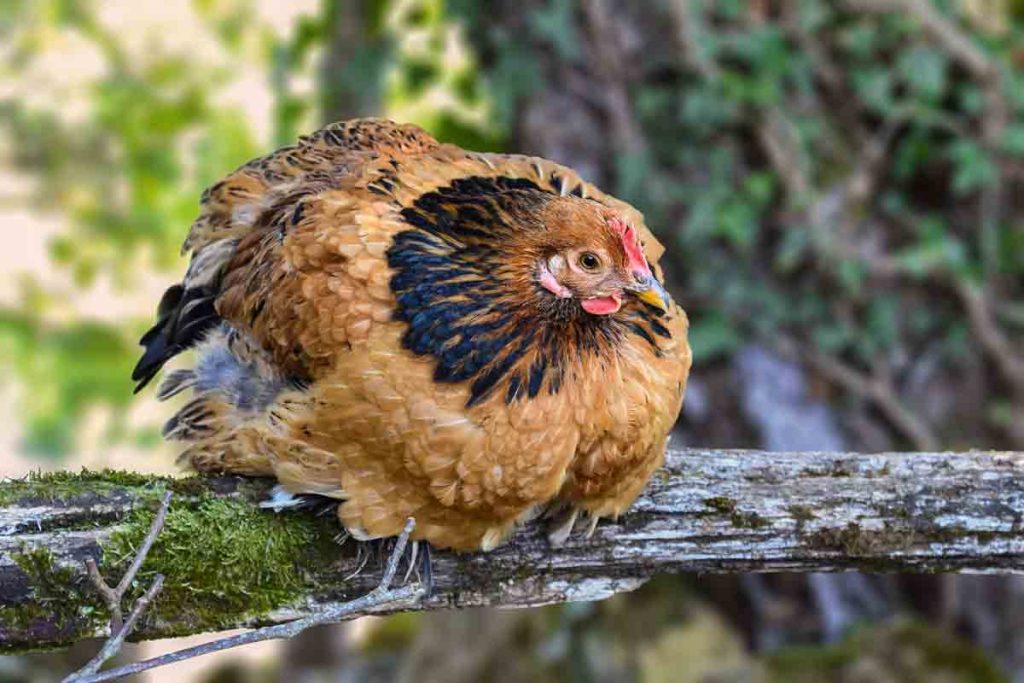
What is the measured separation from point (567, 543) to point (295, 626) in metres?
0.91

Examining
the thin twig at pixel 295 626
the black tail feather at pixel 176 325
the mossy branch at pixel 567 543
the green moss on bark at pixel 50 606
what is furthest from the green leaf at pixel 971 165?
the green moss on bark at pixel 50 606

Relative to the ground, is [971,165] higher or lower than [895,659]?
higher

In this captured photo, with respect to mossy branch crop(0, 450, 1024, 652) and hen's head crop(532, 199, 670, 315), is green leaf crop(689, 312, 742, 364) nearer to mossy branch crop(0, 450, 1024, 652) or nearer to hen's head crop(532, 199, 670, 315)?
mossy branch crop(0, 450, 1024, 652)

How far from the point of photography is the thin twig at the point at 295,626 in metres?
2.37

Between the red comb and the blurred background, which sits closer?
the red comb

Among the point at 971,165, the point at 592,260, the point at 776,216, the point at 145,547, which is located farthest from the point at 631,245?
the point at 971,165

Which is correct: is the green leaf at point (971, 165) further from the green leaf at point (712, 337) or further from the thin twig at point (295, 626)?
the thin twig at point (295, 626)

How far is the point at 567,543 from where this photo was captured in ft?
10.3

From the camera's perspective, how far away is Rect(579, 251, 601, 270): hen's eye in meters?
2.82

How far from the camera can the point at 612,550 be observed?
10.3ft

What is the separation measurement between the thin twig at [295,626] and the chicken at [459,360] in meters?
0.18

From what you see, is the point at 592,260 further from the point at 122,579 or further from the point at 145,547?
the point at 122,579

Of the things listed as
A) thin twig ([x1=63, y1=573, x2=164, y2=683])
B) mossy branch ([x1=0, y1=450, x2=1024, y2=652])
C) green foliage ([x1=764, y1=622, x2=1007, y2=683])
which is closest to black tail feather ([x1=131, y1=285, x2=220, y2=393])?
mossy branch ([x1=0, y1=450, x2=1024, y2=652])

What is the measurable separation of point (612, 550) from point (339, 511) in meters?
0.78
